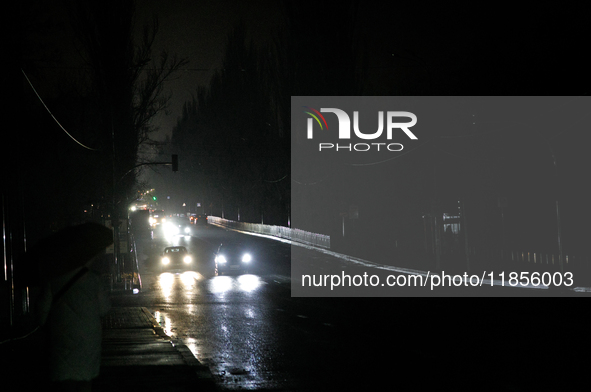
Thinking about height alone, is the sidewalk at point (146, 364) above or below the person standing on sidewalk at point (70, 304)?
below

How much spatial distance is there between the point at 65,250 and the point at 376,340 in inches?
313

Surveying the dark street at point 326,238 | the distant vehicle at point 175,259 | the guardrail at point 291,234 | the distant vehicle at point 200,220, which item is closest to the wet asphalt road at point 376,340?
the dark street at point 326,238

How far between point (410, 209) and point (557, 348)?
29530mm

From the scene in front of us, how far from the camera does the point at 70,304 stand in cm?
454

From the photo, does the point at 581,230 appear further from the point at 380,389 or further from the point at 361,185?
the point at 380,389

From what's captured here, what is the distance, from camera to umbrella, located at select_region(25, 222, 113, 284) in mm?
4434

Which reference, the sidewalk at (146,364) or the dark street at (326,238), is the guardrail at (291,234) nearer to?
the dark street at (326,238)

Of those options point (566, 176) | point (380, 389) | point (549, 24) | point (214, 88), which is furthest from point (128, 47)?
point (214, 88)

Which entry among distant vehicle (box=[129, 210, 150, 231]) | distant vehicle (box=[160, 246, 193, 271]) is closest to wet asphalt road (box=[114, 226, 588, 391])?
distant vehicle (box=[160, 246, 193, 271])

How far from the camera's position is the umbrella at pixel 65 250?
4.43m

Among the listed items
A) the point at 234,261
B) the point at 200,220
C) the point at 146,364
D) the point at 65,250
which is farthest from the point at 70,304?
the point at 200,220

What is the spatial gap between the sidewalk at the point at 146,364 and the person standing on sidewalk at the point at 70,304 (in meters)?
2.87

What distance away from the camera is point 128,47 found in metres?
37.3

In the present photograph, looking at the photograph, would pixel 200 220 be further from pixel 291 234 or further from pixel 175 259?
pixel 175 259
